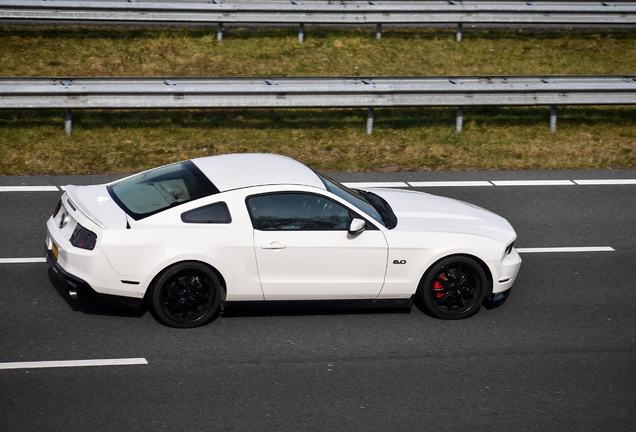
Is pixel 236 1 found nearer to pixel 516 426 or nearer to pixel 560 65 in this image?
pixel 560 65

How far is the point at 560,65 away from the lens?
15.2 metres

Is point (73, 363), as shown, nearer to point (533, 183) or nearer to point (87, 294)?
point (87, 294)

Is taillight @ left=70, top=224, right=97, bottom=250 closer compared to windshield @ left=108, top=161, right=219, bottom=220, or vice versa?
taillight @ left=70, top=224, right=97, bottom=250

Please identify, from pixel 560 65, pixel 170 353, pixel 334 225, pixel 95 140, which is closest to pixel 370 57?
pixel 560 65

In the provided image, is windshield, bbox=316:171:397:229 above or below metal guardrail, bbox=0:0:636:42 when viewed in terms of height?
below

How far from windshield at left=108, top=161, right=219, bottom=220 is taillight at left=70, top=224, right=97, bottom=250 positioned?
0.38 metres

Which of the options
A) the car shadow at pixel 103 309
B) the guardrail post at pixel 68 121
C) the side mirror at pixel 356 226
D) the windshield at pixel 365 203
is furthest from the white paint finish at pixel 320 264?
the guardrail post at pixel 68 121

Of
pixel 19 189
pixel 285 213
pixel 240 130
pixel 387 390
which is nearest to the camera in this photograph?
pixel 387 390

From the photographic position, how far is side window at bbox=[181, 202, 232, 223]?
6.51 meters

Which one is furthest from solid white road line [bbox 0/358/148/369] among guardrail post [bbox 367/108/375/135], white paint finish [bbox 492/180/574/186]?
guardrail post [bbox 367/108/375/135]

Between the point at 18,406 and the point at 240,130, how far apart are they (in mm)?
7528

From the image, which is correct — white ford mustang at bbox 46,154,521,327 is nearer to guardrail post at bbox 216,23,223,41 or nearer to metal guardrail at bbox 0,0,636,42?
metal guardrail at bbox 0,0,636,42

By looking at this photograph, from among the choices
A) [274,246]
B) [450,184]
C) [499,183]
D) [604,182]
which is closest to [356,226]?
[274,246]

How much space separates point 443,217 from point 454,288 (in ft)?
2.36
